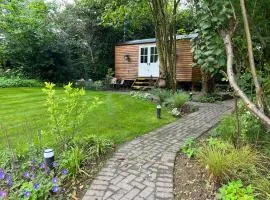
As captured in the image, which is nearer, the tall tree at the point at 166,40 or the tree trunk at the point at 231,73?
the tree trunk at the point at 231,73

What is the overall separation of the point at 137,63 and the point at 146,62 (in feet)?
2.09

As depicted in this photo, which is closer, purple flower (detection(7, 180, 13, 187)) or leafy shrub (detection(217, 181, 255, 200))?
leafy shrub (detection(217, 181, 255, 200))

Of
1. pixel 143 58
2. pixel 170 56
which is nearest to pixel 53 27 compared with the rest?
pixel 143 58

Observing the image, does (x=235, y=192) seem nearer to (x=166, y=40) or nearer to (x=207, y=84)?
(x=166, y=40)

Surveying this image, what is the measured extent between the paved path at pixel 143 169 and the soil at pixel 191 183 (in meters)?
0.09

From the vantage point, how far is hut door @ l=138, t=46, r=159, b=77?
14.2 m

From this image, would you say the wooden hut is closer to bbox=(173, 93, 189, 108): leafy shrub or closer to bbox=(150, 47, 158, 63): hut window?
bbox=(150, 47, 158, 63): hut window

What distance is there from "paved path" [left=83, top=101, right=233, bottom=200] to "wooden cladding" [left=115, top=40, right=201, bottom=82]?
324 inches

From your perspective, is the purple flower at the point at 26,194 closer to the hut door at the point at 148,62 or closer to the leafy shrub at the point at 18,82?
the leafy shrub at the point at 18,82

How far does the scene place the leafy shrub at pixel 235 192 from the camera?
8.75 feet

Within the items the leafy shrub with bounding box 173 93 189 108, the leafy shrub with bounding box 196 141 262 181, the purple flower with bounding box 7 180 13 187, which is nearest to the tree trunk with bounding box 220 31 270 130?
the leafy shrub with bounding box 196 141 262 181

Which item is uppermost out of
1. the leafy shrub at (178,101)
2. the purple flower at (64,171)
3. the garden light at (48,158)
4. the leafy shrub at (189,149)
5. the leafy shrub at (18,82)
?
the leafy shrub at (18,82)

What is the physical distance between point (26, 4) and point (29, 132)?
13896 millimetres

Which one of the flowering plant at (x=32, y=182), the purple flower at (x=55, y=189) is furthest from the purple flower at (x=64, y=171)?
the purple flower at (x=55, y=189)
